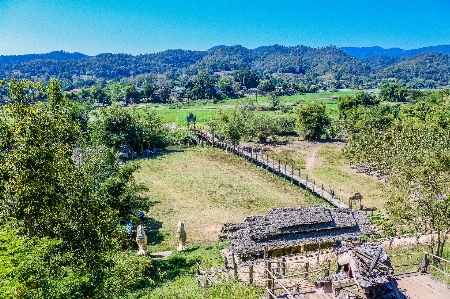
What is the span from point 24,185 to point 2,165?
1.07 m

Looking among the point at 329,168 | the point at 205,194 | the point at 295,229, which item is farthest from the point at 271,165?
the point at 295,229

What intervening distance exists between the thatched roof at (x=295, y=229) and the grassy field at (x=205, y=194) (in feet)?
19.4

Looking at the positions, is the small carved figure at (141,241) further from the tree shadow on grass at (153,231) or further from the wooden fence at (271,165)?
the wooden fence at (271,165)

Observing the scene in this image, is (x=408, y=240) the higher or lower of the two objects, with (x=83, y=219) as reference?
lower

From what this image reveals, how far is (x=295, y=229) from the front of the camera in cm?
2289

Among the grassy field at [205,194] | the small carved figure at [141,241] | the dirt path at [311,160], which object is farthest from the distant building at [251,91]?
the small carved figure at [141,241]

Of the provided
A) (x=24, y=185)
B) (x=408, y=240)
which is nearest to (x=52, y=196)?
(x=24, y=185)

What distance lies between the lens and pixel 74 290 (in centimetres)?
1295

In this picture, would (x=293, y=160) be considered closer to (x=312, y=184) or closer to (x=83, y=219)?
(x=312, y=184)

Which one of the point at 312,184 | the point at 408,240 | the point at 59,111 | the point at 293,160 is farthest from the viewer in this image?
the point at 293,160

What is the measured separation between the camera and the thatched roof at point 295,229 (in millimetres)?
22000

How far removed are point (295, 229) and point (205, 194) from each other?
15.6 meters

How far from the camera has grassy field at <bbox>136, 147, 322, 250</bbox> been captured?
29938 mm

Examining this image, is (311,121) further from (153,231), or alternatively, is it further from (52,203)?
(52,203)
